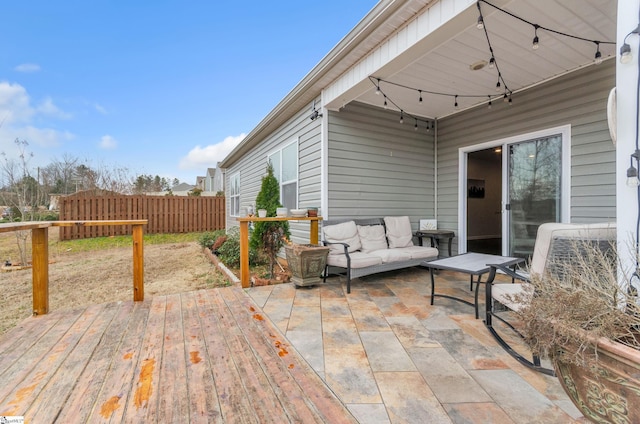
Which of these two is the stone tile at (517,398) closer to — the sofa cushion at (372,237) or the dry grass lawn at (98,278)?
the sofa cushion at (372,237)

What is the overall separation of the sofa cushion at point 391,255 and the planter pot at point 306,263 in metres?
0.82

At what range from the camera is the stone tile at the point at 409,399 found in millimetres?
1419

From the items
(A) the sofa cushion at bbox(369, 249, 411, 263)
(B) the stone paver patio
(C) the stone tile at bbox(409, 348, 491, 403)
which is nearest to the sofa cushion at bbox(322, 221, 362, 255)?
(A) the sofa cushion at bbox(369, 249, 411, 263)

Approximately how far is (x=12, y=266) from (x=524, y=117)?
32.9ft

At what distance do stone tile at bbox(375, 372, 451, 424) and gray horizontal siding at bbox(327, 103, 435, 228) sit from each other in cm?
295

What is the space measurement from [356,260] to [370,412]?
229cm

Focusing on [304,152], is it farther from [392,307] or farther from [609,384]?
[609,384]

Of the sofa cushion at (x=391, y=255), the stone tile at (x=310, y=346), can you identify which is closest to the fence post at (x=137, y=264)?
the stone tile at (x=310, y=346)

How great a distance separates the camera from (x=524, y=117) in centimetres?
424

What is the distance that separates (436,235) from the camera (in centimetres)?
492

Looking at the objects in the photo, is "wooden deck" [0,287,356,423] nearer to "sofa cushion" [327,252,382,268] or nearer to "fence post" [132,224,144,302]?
"fence post" [132,224,144,302]

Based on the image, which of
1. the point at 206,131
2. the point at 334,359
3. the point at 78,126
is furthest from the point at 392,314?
the point at 78,126

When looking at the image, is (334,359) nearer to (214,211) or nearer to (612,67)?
(612,67)

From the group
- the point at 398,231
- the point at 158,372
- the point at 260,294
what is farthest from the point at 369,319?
the point at 398,231
